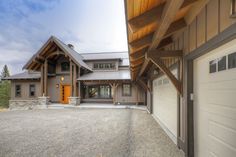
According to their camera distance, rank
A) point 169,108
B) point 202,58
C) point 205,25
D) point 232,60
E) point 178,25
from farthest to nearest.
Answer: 1. point 169,108
2. point 178,25
3. point 202,58
4. point 205,25
5. point 232,60

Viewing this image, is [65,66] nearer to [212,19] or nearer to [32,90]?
[32,90]

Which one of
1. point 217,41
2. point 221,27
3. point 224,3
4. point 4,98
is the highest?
point 224,3

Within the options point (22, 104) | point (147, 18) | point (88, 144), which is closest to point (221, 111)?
point (147, 18)

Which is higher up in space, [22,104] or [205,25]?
[205,25]

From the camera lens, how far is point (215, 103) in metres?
2.53

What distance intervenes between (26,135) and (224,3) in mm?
6628

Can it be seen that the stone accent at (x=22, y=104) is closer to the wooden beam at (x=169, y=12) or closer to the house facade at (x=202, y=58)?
the house facade at (x=202, y=58)

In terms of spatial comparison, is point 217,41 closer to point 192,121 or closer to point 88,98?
point 192,121

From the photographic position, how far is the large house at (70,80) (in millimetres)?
15781

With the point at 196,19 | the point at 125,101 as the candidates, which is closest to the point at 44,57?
the point at 125,101

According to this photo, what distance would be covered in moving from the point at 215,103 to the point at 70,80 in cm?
1527

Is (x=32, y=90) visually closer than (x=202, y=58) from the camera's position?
No

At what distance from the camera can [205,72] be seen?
9.50ft

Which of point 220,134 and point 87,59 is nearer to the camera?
point 220,134
